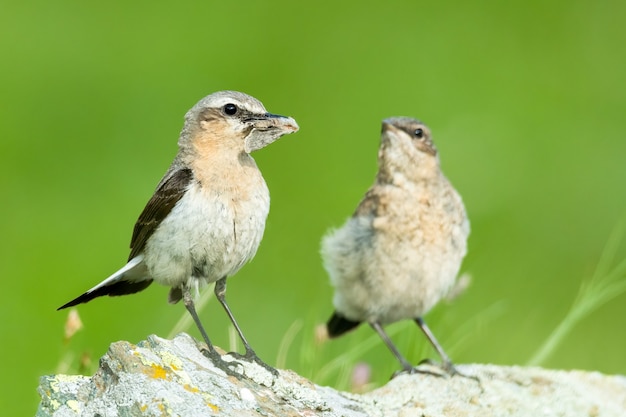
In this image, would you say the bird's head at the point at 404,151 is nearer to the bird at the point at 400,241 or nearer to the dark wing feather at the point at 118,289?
the bird at the point at 400,241

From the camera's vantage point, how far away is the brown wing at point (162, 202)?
246 inches

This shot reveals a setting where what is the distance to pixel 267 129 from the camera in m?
6.32

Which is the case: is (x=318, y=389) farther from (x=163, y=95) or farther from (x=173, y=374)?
(x=163, y=95)

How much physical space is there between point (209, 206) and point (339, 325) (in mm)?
3271

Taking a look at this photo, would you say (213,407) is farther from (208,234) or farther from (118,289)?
(118,289)

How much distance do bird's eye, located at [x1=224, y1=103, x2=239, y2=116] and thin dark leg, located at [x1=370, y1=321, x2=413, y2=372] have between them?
6.12 feet

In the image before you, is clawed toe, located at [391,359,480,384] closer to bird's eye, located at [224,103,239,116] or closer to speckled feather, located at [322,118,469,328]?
speckled feather, located at [322,118,469,328]

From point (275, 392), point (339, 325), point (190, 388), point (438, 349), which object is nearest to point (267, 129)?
point (275, 392)

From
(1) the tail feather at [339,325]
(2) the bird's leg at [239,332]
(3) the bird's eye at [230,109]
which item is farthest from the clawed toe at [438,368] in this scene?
(3) the bird's eye at [230,109]

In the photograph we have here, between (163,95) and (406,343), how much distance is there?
7211 mm

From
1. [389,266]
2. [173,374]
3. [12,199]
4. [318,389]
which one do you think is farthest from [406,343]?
[12,199]

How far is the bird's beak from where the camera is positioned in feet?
20.5

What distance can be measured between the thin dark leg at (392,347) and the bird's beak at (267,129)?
67.0 inches

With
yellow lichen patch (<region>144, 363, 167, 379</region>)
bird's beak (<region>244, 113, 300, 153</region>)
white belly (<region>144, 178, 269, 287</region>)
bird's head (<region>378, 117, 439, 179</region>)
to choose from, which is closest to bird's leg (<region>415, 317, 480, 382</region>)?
bird's head (<region>378, 117, 439, 179</region>)
